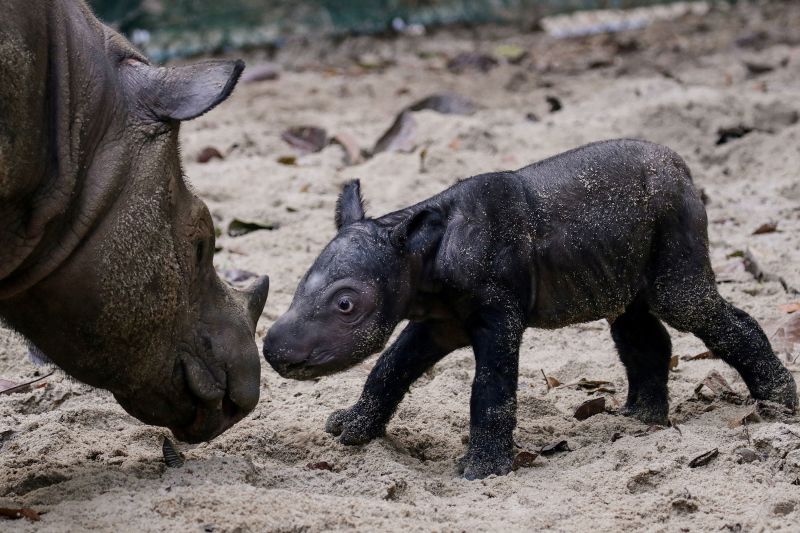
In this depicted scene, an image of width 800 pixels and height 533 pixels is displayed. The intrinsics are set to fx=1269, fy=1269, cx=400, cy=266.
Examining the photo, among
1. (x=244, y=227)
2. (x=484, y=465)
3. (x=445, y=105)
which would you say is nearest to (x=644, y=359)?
(x=484, y=465)

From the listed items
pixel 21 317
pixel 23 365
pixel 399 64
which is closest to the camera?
pixel 21 317

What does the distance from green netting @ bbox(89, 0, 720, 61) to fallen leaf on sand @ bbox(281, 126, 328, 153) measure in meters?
2.40

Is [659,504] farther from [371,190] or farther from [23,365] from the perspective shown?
[371,190]

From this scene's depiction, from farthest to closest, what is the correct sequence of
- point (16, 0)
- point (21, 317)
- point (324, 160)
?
point (324, 160) → point (21, 317) → point (16, 0)

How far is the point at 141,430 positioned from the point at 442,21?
9532 millimetres

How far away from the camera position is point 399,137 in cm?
819

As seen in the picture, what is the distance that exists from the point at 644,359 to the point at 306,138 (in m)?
4.27

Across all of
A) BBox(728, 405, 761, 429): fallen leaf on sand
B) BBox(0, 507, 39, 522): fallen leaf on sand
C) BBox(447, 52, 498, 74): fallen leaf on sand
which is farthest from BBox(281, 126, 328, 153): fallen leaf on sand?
BBox(0, 507, 39, 522): fallen leaf on sand

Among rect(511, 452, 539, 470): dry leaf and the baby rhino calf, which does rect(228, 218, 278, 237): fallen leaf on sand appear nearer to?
the baby rhino calf

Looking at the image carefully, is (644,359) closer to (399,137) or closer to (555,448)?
(555,448)

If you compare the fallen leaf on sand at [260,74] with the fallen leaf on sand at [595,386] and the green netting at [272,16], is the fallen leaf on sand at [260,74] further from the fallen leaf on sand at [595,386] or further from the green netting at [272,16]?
the fallen leaf on sand at [595,386]

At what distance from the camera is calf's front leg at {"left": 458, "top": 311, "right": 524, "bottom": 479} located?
412 centimetres

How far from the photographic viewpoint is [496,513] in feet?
12.1

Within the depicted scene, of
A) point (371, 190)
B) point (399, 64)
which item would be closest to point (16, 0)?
point (371, 190)
